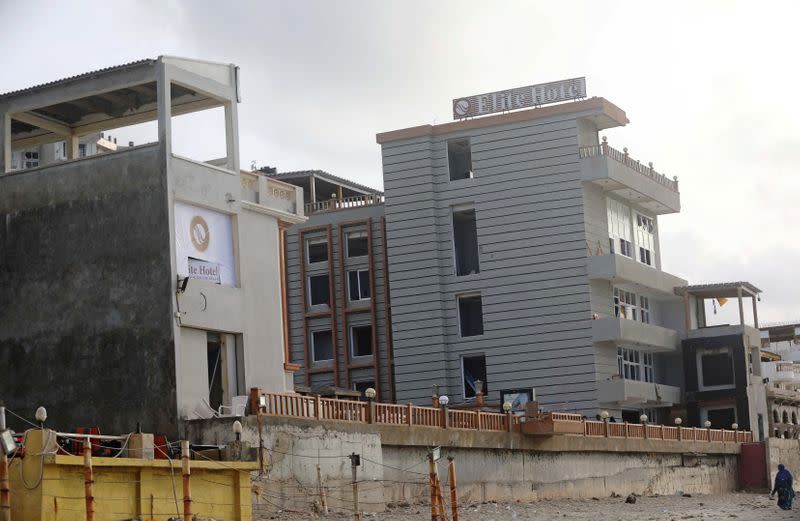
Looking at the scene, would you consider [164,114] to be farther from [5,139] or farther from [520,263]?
[520,263]

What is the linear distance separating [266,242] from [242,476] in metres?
10.5

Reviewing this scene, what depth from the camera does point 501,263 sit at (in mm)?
57844

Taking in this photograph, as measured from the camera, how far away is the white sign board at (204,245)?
3328cm

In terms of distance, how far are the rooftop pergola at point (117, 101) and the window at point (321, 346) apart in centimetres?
2608

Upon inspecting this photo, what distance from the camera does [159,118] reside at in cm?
3331

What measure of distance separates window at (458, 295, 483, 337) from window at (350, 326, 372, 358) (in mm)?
4999

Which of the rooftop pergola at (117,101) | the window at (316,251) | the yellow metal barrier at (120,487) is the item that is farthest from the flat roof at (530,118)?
the yellow metal barrier at (120,487)

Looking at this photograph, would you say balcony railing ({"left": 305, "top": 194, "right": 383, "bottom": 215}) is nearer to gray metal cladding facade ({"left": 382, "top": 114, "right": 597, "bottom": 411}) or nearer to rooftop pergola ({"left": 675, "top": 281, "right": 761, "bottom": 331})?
gray metal cladding facade ({"left": 382, "top": 114, "right": 597, "bottom": 411})

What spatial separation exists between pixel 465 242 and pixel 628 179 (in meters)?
7.60

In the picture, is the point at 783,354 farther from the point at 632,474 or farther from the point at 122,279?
the point at 122,279

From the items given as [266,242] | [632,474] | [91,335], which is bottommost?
[632,474]

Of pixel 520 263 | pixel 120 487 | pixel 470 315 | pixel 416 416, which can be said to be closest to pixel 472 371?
pixel 470 315

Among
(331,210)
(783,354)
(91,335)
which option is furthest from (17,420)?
(783,354)

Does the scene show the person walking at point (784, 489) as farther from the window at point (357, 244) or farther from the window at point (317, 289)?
the window at point (317, 289)
